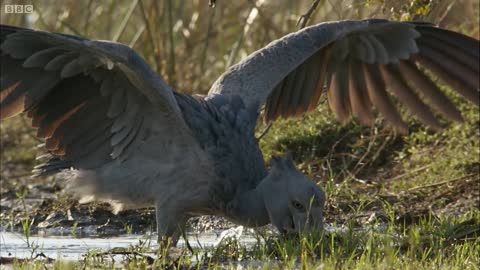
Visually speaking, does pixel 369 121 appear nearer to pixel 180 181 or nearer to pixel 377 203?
pixel 377 203

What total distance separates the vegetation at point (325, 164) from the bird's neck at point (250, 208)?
104 millimetres

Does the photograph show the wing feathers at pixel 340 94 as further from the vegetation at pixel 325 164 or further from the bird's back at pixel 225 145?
the bird's back at pixel 225 145

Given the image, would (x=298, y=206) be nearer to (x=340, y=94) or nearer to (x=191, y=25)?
(x=340, y=94)

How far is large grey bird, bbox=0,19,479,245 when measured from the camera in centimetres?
521

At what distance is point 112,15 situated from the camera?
34.7 feet

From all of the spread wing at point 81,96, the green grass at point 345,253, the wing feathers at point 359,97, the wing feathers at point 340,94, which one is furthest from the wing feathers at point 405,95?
the spread wing at point 81,96

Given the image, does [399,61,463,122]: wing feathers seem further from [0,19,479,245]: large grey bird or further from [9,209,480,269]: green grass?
[9,209,480,269]: green grass

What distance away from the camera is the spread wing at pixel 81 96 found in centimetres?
507

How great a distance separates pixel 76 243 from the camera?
6.00 m

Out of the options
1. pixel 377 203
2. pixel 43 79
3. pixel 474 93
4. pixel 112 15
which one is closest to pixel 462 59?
pixel 474 93

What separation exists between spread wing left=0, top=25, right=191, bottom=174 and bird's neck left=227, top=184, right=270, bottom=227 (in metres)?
0.49

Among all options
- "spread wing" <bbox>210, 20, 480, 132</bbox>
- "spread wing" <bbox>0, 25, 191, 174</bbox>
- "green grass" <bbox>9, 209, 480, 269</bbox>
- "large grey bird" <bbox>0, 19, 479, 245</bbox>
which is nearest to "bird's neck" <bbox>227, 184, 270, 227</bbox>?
"large grey bird" <bbox>0, 19, 479, 245</bbox>

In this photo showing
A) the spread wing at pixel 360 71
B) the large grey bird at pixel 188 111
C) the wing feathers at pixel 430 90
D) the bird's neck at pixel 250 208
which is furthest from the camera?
the spread wing at pixel 360 71

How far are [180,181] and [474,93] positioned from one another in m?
1.78
